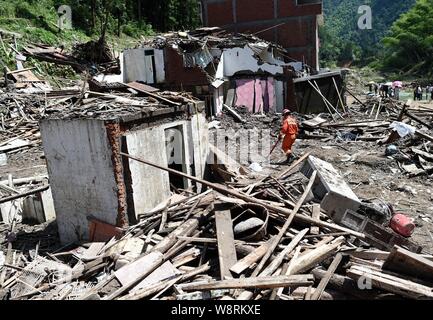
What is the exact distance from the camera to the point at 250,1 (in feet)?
95.5

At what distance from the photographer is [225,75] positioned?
2234 cm

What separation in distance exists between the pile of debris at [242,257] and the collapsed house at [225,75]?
44.8ft

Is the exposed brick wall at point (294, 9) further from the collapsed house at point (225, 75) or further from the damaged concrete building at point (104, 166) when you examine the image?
the damaged concrete building at point (104, 166)

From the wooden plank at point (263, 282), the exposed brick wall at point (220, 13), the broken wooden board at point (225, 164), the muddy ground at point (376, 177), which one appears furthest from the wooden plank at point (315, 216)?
the exposed brick wall at point (220, 13)

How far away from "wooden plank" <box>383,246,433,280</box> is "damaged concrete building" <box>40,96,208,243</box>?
4653 mm

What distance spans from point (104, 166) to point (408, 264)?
528 cm

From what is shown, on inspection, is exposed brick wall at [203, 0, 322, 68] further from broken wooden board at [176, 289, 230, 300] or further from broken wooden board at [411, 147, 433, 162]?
broken wooden board at [176, 289, 230, 300]

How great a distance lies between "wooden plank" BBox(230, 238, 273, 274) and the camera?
5.11 metres

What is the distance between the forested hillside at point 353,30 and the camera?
244 feet

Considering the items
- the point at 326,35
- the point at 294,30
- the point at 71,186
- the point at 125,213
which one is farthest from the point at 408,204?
the point at 326,35

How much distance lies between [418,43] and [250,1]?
3153 centimetres

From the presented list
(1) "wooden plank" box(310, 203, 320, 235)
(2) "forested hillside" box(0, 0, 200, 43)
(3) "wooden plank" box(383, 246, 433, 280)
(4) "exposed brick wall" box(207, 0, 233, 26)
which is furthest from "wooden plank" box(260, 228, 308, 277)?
(4) "exposed brick wall" box(207, 0, 233, 26)

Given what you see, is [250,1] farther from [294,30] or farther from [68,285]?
[68,285]

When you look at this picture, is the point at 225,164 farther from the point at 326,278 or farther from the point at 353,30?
the point at 353,30
